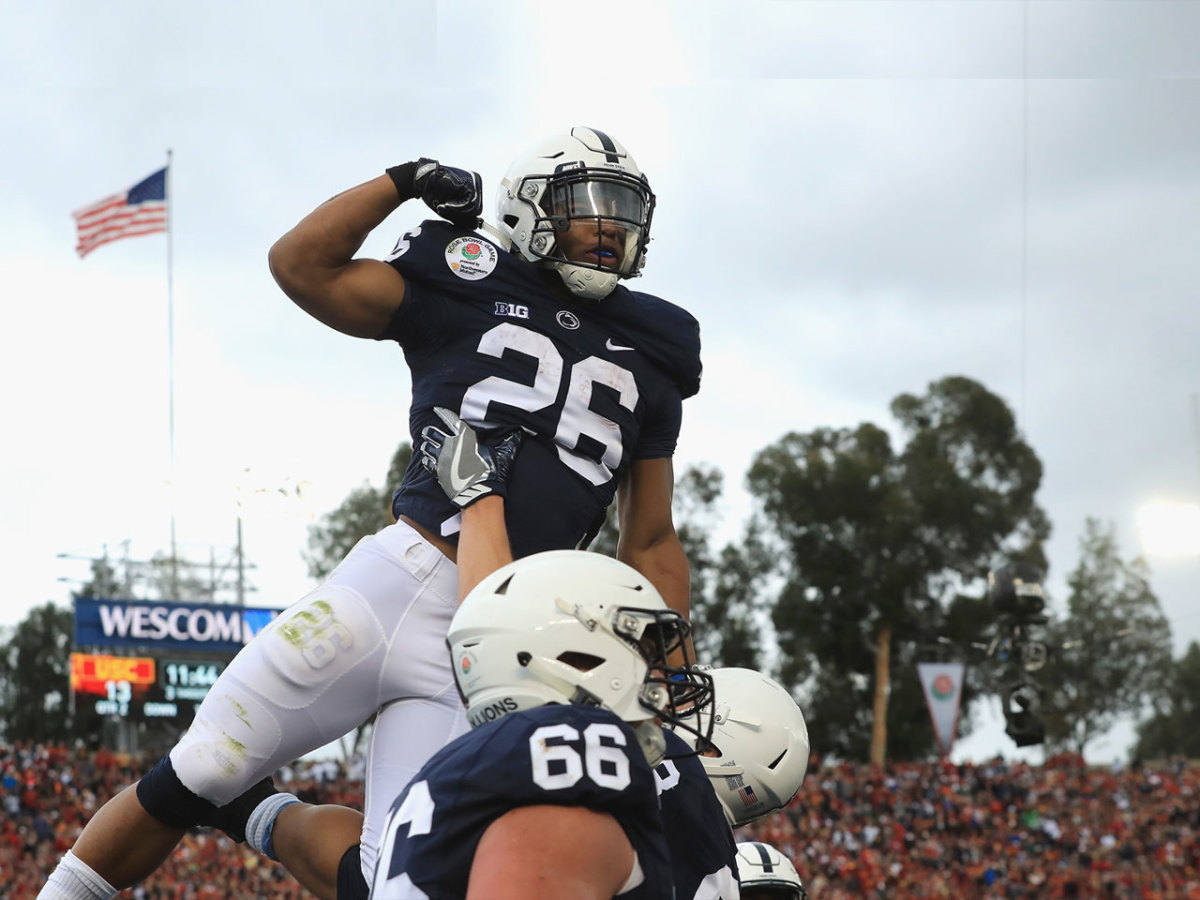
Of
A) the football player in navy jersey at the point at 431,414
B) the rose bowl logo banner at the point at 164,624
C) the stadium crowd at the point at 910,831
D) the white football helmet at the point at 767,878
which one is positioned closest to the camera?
the football player in navy jersey at the point at 431,414

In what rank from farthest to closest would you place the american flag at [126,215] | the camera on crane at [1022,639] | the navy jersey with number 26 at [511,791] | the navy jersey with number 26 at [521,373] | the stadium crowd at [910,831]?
the american flag at [126,215] → the camera on crane at [1022,639] → the stadium crowd at [910,831] → the navy jersey with number 26 at [521,373] → the navy jersey with number 26 at [511,791]

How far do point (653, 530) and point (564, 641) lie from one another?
5.61 ft

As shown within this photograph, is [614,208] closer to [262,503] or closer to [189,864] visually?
[189,864]

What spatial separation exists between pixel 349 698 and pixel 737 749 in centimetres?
110

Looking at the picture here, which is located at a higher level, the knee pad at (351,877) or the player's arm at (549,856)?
the player's arm at (549,856)

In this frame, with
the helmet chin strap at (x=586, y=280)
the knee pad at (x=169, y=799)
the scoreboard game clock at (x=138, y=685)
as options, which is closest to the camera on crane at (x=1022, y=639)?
the helmet chin strap at (x=586, y=280)

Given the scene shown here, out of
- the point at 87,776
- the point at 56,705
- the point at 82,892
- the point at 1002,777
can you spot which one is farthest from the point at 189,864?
the point at 56,705

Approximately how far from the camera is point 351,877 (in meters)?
3.74

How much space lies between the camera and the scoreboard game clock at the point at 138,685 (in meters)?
31.5

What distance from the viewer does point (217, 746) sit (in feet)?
11.9

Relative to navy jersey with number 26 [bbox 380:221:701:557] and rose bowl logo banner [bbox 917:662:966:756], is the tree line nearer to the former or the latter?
rose bowl logo banner [bbox 917:662:966:756]

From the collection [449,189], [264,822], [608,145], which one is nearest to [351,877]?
[264,822]

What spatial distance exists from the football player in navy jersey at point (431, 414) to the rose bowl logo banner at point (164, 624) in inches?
1144

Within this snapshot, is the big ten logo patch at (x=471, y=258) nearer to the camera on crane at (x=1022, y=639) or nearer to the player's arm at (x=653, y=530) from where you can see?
the player's arm at (x=653, y=530)
